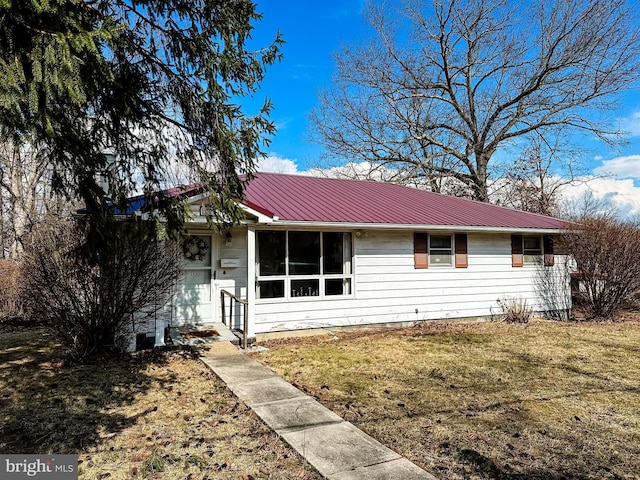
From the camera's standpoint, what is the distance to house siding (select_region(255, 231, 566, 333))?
943cm

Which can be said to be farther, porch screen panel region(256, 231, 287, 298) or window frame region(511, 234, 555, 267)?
window frame region(511, 234, 555, 267)

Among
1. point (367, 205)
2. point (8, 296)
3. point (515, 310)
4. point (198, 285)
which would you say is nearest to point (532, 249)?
point (515, 310)

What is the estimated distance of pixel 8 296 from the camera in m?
11.0

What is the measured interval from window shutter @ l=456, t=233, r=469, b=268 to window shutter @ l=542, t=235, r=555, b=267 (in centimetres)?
316

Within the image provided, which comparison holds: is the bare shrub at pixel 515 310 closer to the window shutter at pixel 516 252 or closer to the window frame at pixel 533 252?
the window shutter at pixel 516 252

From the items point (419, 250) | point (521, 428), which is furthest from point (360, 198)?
point (521, 428)

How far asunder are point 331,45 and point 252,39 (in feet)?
64.6

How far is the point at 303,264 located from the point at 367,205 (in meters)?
2.75

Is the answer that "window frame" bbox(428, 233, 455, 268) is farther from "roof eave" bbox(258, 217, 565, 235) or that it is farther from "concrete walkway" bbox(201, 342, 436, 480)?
"concrete walkway" bbox(201, 342, 436, 480)

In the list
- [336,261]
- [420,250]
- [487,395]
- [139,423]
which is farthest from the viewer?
[420,250]

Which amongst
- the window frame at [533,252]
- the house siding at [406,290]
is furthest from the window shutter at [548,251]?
the house siding at [406,290]

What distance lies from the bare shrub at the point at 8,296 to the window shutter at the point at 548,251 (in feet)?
49.2

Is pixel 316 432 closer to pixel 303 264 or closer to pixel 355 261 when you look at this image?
pixel 303 264

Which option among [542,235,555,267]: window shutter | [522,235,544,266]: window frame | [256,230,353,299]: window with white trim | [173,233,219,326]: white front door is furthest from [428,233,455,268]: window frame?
[173,233,219,326]: white front door
